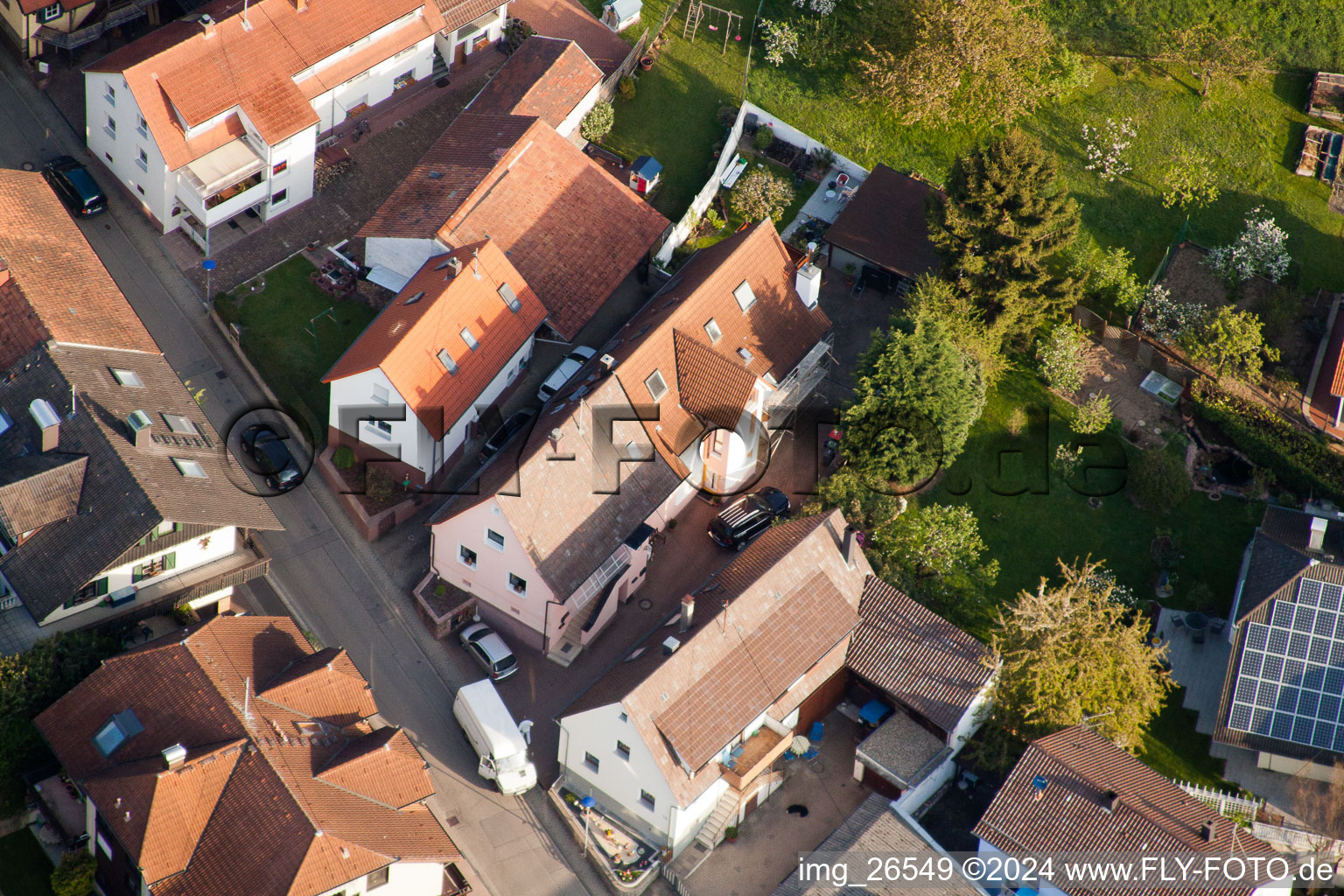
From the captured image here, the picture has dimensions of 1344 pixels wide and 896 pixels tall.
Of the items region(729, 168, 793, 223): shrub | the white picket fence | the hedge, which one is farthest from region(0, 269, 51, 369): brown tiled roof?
the hedge

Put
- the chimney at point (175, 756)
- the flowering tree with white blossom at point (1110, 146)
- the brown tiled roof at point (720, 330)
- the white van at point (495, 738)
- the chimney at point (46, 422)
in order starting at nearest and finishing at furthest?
1. the chimney at point (175, 756)
2. the white van at point (495, 738)
3. the chimney at point (46, 422)
4. the brown tiled roof at point (720, 330)
5. the flowering tree with white blossom at point (1110, 146)

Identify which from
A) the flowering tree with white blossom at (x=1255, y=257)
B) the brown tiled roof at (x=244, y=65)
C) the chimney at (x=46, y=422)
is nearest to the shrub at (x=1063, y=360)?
the flowering tree with white blossom at (x=1255, y=257)

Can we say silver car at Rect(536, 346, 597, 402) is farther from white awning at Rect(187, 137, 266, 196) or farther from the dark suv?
white awning at Rect(187, 137, 266, 196)

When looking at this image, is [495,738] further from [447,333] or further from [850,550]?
[447,333]

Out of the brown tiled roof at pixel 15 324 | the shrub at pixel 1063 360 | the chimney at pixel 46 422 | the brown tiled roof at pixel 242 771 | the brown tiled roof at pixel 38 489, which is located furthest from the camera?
the shrub at pixel 1063 360

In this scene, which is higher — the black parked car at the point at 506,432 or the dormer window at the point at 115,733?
the black parked car at the point at 506,432

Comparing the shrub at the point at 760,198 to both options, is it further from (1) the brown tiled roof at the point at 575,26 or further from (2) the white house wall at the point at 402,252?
(2) the white house wall at the point at 402,252

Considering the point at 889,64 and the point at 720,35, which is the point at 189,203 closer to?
the point at 720,35
